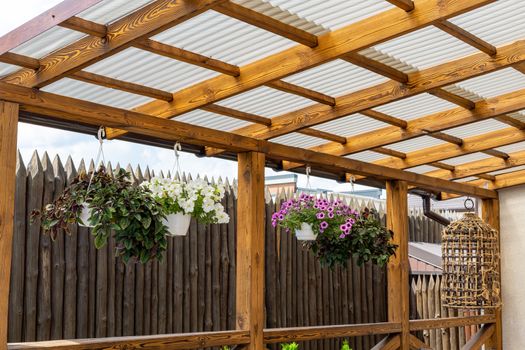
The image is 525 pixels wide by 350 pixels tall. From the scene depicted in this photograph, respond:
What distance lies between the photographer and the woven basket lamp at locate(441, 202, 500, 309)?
613 centimetres

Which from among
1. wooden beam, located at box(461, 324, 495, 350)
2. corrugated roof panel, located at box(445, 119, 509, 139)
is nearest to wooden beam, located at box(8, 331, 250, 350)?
corrugated roof panel, located at box(445, 119, 509, 139)

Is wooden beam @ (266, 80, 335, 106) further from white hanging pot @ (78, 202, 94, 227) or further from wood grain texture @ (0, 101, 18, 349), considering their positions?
wood grain texture @ (0, 101, 18, 349)

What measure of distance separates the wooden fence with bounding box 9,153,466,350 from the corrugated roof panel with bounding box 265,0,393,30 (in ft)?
7.38

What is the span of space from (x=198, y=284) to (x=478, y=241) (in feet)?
8.17

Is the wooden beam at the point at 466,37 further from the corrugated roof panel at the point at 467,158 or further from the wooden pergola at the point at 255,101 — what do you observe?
the corrugated roof panel at the point at 467,158

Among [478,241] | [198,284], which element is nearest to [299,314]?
[198,284]

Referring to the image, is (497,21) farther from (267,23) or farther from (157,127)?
(157,127)

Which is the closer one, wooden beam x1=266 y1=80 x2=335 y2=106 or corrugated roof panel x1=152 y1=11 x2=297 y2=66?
corrugated roof panel x1=152 y1=11 x2=297 y2=66

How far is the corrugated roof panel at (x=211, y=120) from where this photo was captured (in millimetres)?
4402

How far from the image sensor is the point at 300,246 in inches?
263

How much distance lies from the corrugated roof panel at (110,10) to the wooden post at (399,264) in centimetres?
336

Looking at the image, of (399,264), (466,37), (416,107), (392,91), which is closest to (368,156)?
(399,264)

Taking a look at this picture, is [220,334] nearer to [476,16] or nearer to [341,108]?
[341,108]

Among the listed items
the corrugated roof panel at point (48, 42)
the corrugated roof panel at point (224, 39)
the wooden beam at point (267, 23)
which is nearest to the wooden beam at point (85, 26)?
the corrugated roof panel at point (48, 42)
